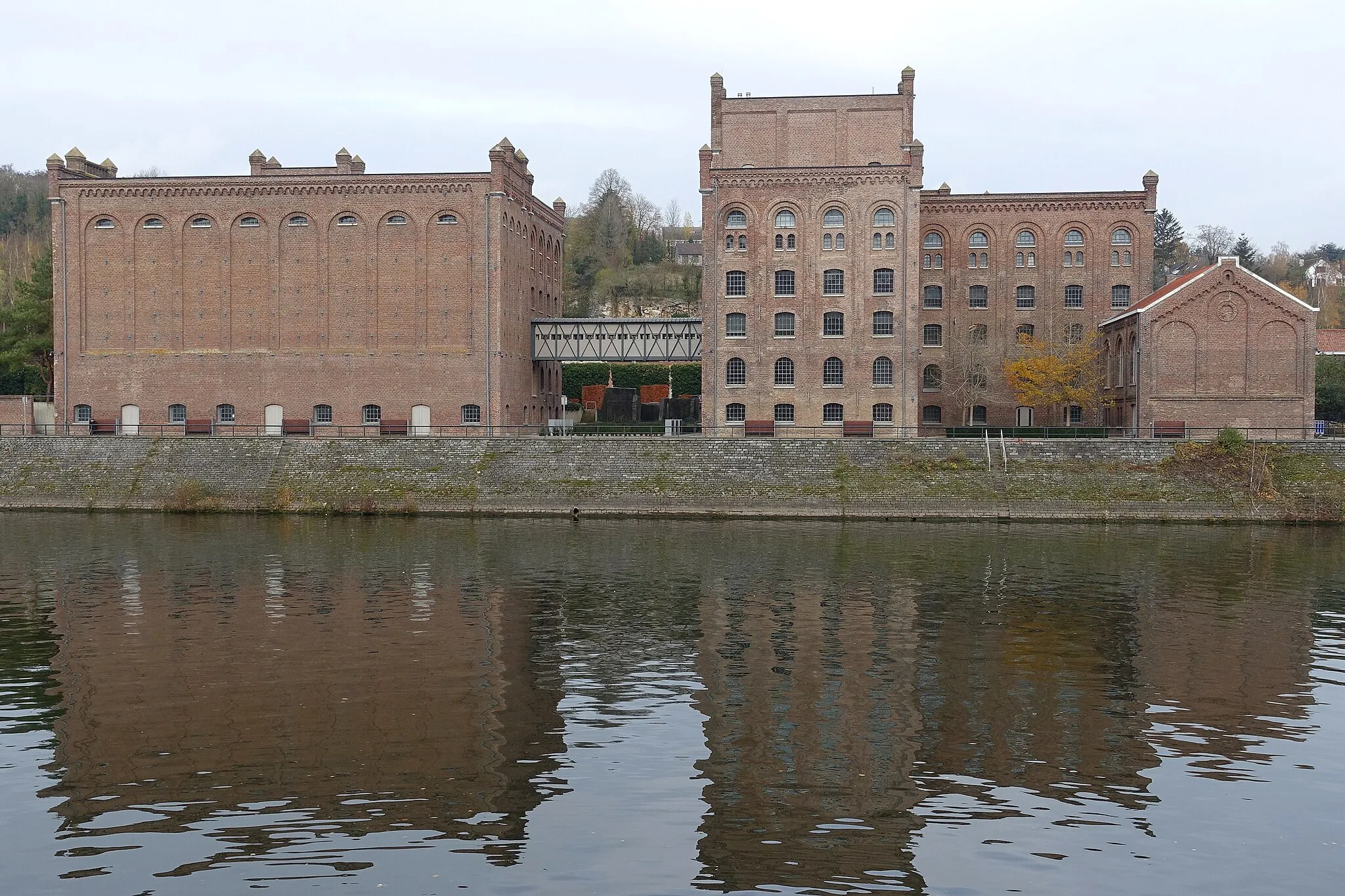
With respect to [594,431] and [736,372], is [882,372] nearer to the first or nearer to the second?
[736,372]

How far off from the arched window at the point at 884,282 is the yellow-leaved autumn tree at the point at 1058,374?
7.67 meters

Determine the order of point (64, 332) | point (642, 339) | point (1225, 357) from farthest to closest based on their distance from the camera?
point (642, 339) < point (64, 332) < point (1225, 357)

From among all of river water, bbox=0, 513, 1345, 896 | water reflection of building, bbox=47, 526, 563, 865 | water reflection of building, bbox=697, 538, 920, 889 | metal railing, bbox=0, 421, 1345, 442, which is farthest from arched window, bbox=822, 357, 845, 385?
water reflection of building, bbox=47, 526, 563, 865

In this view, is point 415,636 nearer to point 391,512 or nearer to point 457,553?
point 457,553

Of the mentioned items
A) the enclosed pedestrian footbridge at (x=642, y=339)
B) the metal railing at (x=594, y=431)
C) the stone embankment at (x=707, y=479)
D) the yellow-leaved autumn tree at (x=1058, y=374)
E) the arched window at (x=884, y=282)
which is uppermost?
the arched window at (x=884, y=282)

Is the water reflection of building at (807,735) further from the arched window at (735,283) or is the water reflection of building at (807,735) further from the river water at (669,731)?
the arched window at (735,283)

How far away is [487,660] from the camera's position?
61.4 feet

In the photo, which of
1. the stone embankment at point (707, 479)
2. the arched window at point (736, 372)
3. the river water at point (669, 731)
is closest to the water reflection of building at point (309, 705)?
the river water at point (669, 731)

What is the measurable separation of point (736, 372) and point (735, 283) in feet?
13.8

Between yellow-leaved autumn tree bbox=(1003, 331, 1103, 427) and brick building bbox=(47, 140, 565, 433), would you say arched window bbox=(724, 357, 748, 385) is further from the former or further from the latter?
yellow-leaved autumn tree bbox=(1003, 331, 1103, 427)

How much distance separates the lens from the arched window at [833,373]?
177 ft

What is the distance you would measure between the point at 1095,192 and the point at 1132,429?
14232 millimetres

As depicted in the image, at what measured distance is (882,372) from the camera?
2120 inches

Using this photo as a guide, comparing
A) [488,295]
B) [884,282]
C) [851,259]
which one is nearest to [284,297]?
[488,295]
